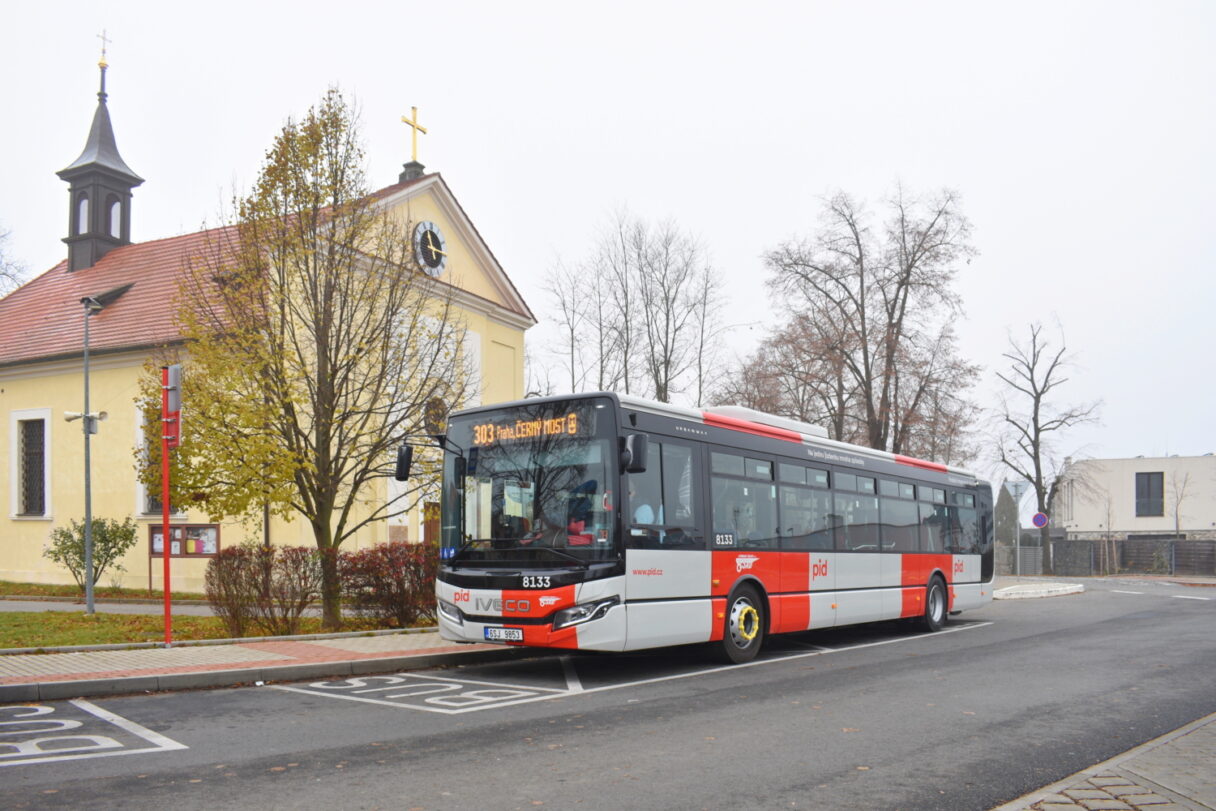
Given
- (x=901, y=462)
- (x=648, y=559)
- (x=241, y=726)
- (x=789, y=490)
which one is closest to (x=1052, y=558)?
(x=901, y=462)

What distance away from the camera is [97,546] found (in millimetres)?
25375

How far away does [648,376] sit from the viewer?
133 ft

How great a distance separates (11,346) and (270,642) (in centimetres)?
2346

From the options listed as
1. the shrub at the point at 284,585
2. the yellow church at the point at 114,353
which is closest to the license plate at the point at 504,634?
the shrub at the point at 284,585

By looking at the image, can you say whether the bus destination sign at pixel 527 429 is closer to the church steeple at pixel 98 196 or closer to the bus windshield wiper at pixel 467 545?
the bus windshield wiper at pixel 467 545

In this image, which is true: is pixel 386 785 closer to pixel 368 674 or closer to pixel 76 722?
pixel 76 722

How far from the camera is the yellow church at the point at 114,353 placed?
2645 centimetres

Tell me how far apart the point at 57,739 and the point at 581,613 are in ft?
16.1

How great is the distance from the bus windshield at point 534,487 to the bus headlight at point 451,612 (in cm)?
52

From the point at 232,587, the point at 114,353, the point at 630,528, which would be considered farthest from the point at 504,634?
the point at 114,353

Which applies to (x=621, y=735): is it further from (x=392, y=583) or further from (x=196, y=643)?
(x=392, y=583)

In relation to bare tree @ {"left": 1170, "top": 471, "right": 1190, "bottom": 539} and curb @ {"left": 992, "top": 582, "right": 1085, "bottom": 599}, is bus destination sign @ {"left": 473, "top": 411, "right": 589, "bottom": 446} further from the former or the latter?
bare tree @ {"left": 1170, "top": 471, "right": 1190, "bottom": 539}

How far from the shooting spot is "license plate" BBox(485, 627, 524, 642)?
10.8 metres

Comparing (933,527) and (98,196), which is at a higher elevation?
(98,196)
